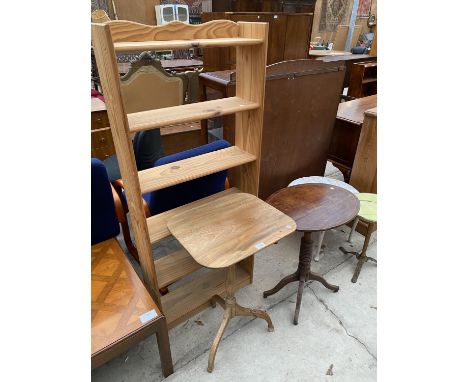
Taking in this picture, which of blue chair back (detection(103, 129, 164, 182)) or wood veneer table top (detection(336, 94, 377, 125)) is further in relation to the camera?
wood veneer table top (detection(336, 94, 377, 125))

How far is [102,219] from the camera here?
158 cm

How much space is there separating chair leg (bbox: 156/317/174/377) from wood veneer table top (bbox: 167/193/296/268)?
17.2 inches

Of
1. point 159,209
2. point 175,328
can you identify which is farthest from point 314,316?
point 159,209

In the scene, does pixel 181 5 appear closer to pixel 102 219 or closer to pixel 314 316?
pixel 102 219

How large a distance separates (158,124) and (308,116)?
4.80 feet

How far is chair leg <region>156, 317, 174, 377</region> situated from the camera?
1305 millimetres

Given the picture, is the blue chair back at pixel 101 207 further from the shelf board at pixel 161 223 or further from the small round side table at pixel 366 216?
the small round side table at pixel 366 216

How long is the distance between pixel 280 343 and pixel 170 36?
1605mm

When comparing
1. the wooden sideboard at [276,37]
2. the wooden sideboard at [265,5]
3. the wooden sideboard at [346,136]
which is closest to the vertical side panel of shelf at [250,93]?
the wooden sideboard at [346,136]

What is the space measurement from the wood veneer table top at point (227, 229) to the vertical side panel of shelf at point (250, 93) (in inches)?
8.8

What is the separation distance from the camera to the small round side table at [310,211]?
60.8 inches

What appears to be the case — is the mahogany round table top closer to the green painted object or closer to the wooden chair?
the green painted object

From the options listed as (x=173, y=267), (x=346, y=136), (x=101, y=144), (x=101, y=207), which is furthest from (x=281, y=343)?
(x=101, y=144)

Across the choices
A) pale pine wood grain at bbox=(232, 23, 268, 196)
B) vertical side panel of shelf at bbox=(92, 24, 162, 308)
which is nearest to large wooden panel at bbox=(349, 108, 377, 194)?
pale pine wood grain at bbox=(232, 23, 268, 196)
